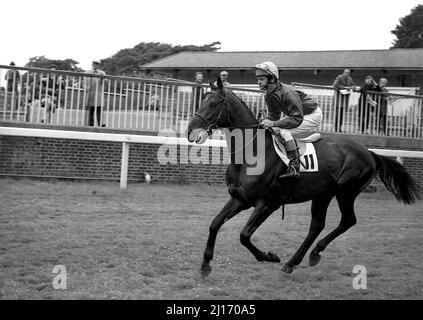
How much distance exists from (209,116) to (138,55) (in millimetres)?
34158

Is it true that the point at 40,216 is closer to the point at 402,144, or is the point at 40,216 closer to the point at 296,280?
the point at 296,280

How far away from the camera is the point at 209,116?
6746mm

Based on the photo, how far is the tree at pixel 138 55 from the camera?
36906mm

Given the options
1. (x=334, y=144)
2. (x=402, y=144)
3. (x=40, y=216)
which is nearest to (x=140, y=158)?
(x=40, y=216)

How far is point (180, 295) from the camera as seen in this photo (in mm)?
5883

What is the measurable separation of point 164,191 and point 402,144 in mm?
6586

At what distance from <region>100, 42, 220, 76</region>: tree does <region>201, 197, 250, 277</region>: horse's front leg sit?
28.7m

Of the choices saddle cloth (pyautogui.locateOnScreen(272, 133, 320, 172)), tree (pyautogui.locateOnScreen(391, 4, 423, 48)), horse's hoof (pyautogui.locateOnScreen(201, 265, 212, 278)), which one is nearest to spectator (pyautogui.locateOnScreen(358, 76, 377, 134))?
saddle cloth (pyautogui.locateOnScreen(272, 133, 320, 172))

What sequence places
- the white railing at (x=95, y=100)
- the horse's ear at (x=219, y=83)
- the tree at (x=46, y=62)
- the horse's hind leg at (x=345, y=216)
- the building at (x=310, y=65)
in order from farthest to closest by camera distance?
the tree at (x=46, y=62)
the building at (x=310, y=65)
the white railing at (x=95, y=100)
the horse's hind leg at (x=345, y=216)
the horse's ear at (x=219, y=83)

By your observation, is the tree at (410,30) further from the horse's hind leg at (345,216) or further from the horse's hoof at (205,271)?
the horse's hoof at (205,271)

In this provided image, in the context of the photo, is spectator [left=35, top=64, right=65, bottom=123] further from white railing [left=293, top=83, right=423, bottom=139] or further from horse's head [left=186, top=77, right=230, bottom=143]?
horse's head [left=186, top=77, right=230, bottom=143]

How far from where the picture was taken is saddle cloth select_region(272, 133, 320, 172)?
725cm

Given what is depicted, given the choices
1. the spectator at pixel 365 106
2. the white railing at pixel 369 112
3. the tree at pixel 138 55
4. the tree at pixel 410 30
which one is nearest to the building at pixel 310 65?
the white railing at pixel 369 112

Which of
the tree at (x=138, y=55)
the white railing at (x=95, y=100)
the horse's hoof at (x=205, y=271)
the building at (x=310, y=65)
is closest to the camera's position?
the horse's hoof at (x=205, y=271)
